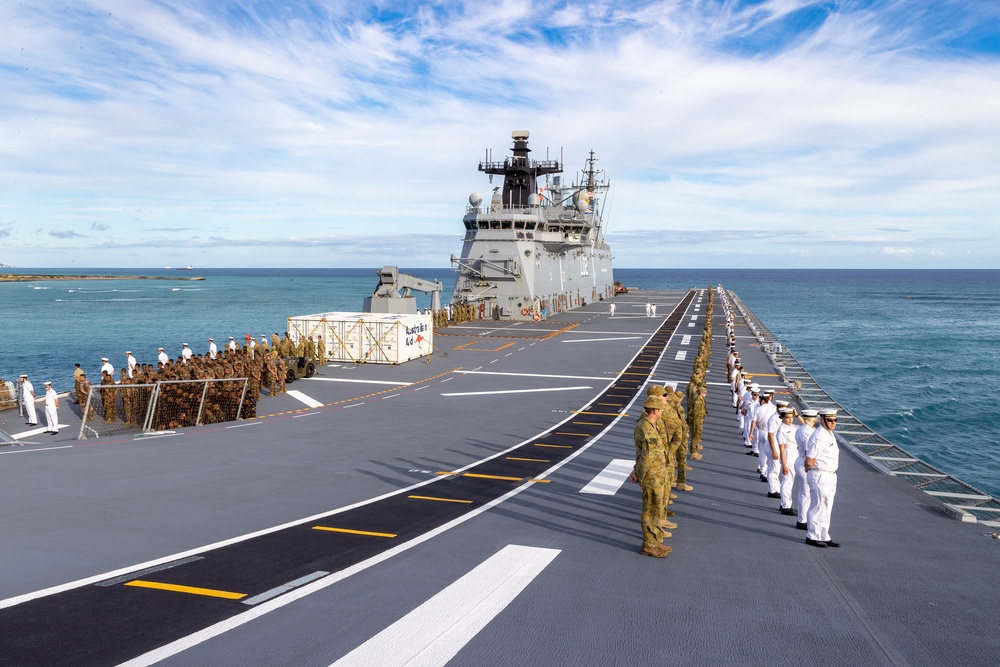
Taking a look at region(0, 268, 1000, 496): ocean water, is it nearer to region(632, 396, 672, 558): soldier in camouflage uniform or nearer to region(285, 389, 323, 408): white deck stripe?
region(632, 396, 672, 558): soldier in camouflage uniform

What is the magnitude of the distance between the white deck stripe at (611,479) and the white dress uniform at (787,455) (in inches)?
111

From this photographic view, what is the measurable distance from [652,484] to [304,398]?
16.5 meters

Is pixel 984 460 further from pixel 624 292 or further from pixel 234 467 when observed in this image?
pixel 624 292

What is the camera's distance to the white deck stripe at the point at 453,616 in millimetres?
5707

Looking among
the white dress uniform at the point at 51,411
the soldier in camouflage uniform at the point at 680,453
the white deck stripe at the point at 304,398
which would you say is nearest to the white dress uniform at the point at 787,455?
the soldier in camouflage uniform at the point at 680,453

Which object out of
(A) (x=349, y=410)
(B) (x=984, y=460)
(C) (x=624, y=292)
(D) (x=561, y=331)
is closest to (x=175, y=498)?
(A) (x=349, y=410)

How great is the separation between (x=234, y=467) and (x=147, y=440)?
14.3 ft

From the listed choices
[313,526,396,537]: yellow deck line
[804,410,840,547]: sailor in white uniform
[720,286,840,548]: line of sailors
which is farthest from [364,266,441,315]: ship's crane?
[804,410,840,547]: sailor in white uniform

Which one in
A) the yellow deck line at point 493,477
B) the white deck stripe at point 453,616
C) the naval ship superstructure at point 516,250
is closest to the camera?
the white deck stripe at point 453,616

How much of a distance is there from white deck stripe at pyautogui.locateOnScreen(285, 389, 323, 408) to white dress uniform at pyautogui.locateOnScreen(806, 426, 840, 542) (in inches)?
626

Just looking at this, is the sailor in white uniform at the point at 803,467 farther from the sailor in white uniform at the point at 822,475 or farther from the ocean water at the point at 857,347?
the ocean water at the point at 857,347

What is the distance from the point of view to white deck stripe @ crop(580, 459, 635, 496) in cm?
1168

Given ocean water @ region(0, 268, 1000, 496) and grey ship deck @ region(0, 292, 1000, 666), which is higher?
grey ship deck @ region(0, 292, 1000, 666)

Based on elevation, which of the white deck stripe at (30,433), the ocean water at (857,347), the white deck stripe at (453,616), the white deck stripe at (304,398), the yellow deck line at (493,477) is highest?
the white deck stripe at (453,616)
